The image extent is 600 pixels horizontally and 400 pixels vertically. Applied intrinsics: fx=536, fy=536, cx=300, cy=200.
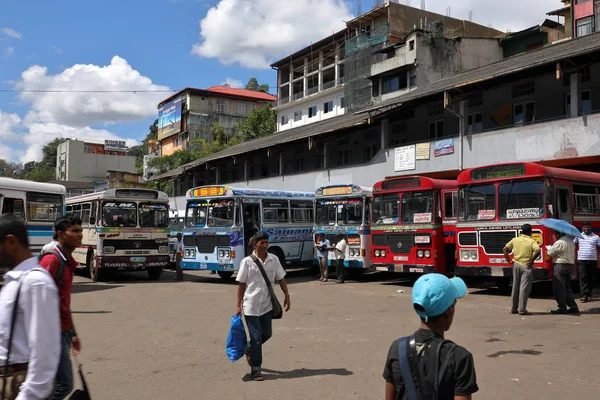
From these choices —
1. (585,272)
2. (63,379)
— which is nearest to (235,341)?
(63,379)

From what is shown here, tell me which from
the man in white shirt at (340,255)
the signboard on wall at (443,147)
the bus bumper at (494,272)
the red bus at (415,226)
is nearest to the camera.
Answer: the bus bumper at (494,272)

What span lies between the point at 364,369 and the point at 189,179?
4501 centimetres

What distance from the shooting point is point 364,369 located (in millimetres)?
6805

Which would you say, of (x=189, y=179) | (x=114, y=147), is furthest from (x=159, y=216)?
(x=114, y=147)

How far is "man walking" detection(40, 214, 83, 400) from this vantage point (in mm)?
3938

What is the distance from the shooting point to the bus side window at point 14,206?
1478 centimetres

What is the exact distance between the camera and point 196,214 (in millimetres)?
17906

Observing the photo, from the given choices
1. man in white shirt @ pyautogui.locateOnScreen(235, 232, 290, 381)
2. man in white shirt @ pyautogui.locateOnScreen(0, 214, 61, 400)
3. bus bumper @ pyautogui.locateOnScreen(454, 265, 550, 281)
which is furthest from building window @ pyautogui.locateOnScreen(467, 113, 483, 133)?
man in white shirt @ pyautogui.locateOnScreen(0, 214, 61, 400)

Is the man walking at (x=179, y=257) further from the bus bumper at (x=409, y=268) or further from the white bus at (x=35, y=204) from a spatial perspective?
the bus bumper at (x=409, y=268)

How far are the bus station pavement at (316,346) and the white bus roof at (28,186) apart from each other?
384 cm

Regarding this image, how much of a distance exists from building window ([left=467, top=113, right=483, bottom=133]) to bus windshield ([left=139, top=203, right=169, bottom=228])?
16.3 meters

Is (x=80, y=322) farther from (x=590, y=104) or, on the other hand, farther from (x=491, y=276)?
(x=590, y=104)

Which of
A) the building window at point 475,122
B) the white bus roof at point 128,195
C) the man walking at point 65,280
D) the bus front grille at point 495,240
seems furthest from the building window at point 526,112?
the man walking at point 65,280

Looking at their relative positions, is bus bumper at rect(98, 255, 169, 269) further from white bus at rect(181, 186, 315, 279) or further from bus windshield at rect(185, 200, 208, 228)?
bus windshield at rect(185, 200, 208, 228)
